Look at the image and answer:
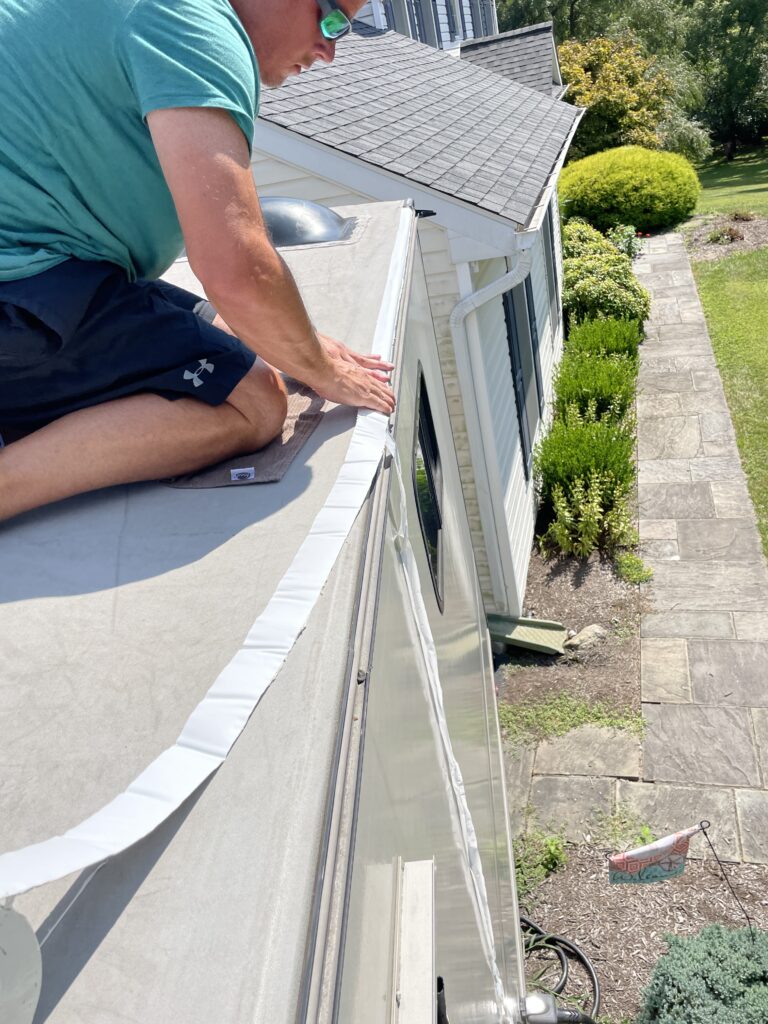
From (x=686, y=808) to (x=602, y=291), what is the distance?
9.49 meters

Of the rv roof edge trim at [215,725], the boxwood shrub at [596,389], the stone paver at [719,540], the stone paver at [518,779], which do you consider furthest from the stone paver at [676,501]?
the rv roof edge trim at [215,725]

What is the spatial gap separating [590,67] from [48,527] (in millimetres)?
24231

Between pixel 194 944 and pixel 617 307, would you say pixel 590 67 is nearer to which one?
pixel 617 307

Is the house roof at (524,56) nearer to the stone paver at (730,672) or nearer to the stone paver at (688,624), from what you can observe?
the stone paver at (688,624)

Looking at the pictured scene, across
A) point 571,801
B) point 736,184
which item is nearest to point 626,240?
point 736,184

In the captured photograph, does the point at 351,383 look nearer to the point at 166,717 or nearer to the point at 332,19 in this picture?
the point at 332,19

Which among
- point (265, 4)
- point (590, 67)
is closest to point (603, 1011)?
point (265, 4)

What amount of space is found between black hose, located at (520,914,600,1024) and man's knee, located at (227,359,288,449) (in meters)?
3.50

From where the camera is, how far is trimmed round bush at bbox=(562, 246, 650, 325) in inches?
517

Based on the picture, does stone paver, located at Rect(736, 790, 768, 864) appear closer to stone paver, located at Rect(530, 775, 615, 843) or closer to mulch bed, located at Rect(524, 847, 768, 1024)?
mulch bed, located at Rect(524, 847, 768, 1024)

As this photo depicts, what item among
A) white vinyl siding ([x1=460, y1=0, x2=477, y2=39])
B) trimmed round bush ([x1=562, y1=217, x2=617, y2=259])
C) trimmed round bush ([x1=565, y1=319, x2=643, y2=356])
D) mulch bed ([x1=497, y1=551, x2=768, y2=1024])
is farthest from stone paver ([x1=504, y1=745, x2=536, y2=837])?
white vinyl siding ([x1=460, y1=0, x2=477, y2=39])

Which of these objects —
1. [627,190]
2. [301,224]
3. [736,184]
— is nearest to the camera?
[301,224]

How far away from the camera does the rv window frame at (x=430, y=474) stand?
2.51m

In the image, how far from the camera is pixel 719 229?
1891 cm
